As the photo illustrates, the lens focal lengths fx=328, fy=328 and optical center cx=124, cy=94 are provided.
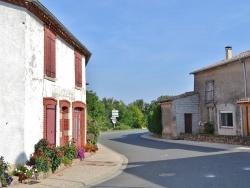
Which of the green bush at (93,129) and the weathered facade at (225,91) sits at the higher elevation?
the weathered facade at (225,91)

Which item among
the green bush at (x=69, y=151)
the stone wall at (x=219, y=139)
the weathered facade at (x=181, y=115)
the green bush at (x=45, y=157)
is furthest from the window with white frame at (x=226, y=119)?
the green bush at (x=45, y=157)

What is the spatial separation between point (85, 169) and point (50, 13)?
6008 mm

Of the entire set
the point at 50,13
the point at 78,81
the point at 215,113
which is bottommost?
the point at 215,113

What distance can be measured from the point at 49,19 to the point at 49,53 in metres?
1.32

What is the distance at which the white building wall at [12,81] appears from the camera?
1037 centimetres

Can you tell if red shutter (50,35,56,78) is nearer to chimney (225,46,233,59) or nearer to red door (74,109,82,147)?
red door (74,109,82,147)

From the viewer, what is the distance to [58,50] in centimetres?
1430

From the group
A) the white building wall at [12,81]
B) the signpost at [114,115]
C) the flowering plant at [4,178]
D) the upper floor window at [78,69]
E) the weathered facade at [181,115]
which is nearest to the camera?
the flowering plant at [4,178]

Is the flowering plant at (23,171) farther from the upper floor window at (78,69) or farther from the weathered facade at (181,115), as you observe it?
the weathered facade at (181,115)

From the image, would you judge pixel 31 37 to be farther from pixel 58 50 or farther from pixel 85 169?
pixel 85 169

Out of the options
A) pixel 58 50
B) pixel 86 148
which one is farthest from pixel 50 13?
pixel 86 148

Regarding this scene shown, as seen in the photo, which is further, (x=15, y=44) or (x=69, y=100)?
(x=69, y=100)

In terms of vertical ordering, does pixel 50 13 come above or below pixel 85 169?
above

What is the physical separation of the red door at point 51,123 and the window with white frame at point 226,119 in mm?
17483
